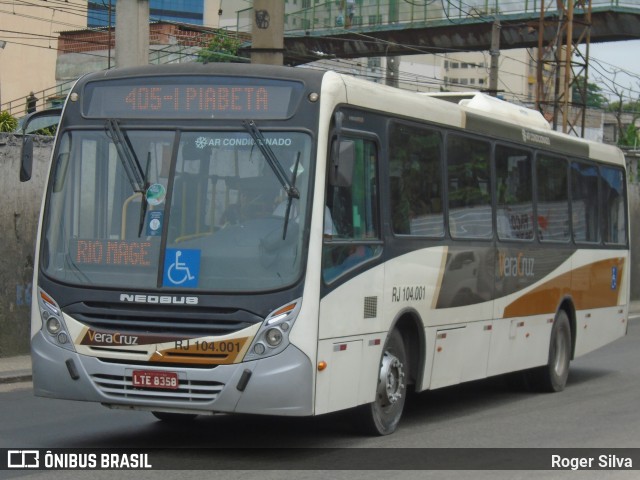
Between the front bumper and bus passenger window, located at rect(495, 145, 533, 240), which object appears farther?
bus passenger window, located at rect(495, 145, 533, 240)

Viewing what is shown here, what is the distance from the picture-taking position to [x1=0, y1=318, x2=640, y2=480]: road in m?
9.02

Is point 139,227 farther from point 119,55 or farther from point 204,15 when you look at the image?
point 204,15

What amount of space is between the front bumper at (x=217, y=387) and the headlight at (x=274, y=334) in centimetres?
5

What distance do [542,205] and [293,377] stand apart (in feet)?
21.1

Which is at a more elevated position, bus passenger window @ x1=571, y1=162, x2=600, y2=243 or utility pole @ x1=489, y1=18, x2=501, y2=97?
utility pole @ x1=489, y1=18, x2=501, y2=97

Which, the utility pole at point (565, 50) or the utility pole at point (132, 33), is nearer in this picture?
the utility pole at point (132, 33)

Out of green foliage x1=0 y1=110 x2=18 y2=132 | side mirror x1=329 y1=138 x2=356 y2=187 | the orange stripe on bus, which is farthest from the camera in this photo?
green foliage x1=0 y1=110 x2=18 y2=132

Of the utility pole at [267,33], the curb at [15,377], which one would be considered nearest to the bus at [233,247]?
the curb at [15,377]

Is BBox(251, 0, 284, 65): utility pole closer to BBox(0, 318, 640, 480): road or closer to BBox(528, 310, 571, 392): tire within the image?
BBox(528, 310, 571, 392): tire

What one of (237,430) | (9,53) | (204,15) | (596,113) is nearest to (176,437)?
(237,430)

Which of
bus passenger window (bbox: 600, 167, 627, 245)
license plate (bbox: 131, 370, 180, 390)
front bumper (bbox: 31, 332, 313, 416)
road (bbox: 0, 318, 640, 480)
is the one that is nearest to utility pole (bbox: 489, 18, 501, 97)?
bus passenger window (bbox: 600, 167, 627, 245)

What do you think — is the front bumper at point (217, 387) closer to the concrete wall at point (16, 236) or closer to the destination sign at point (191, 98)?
the destination sign at point (191, 98)

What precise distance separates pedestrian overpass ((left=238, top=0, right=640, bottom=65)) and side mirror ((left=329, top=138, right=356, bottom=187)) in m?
26.8

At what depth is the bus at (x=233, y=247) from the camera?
8875mm
